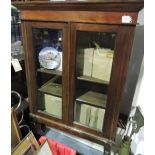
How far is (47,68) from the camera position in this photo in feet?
4.50

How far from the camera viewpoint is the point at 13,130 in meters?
1.25

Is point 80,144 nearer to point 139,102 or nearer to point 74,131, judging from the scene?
point 74,131

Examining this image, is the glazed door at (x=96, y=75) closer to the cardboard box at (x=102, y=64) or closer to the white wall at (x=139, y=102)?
the cardboard box at (x=102, y=64)

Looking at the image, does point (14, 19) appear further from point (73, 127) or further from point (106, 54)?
point (73, 127)

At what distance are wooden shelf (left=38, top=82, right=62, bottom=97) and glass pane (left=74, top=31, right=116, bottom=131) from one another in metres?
0.19

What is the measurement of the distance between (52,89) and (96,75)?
0.45 metres

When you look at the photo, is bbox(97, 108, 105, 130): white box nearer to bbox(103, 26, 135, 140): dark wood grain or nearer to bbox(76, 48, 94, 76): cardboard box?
bbox(103, 26, 135, 140): dark wood grain

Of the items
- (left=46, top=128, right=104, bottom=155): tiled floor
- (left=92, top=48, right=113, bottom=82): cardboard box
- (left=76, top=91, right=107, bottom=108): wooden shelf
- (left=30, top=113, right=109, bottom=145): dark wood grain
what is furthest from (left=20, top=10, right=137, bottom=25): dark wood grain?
(left=46, top=128, right=104, bottom=155): tiled floor

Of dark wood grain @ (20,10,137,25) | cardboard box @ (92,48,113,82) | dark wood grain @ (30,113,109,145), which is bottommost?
dark wood grain @ (30,113,109,145)

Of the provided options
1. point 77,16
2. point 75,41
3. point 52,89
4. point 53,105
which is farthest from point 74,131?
point 77,16

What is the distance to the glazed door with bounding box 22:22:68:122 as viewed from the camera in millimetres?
1182

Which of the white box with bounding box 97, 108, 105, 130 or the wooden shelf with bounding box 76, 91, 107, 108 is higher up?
the wooden shelf with bounding box 76, 91, 107, 108

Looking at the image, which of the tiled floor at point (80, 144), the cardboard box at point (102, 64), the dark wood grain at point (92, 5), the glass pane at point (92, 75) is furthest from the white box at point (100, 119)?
the dark wood grain at point (92, 5)
